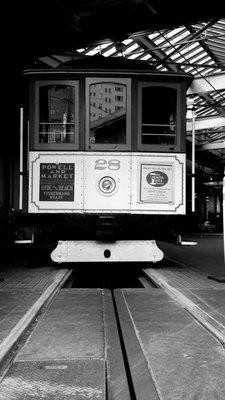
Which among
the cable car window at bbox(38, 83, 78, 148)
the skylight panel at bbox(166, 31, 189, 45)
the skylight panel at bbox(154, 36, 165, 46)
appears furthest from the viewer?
the skylight panel at bbox(166, 31, 189, 45)

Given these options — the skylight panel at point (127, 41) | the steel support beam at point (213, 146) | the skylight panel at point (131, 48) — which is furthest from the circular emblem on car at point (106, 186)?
the steel support beam at point (213, 146)

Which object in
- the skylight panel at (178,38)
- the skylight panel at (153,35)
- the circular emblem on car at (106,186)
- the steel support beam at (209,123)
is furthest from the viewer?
the steel support beam at (209,123)

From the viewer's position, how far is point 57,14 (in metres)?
9.08

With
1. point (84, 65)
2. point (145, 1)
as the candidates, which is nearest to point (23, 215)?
point (84, 65)

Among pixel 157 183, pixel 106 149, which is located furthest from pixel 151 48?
pixel 157 183

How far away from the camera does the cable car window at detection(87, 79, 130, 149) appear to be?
753 centimetres

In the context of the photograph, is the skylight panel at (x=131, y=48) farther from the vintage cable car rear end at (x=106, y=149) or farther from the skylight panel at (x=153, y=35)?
the vintage cable car rear end at (x=106, y=149)

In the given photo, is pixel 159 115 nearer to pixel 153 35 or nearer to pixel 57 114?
pixel 57 114

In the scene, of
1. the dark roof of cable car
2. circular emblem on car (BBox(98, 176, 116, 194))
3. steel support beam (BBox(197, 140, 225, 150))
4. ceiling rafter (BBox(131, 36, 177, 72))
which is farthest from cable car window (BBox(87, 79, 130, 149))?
steel support beam (BBox(197, 140, 225, 150))

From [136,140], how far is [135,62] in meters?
1.57

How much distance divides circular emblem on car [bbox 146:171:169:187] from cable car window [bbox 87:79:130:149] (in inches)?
23.7

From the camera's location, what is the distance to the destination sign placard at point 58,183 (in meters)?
7.51

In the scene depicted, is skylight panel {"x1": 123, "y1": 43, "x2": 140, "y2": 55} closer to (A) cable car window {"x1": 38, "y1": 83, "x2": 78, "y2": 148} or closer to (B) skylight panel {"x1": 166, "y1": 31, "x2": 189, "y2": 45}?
(B) skylight panel {"x1": 166, "y1": 31, "x2": 189, "y2": 45}

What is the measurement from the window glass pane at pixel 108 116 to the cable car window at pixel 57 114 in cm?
28
